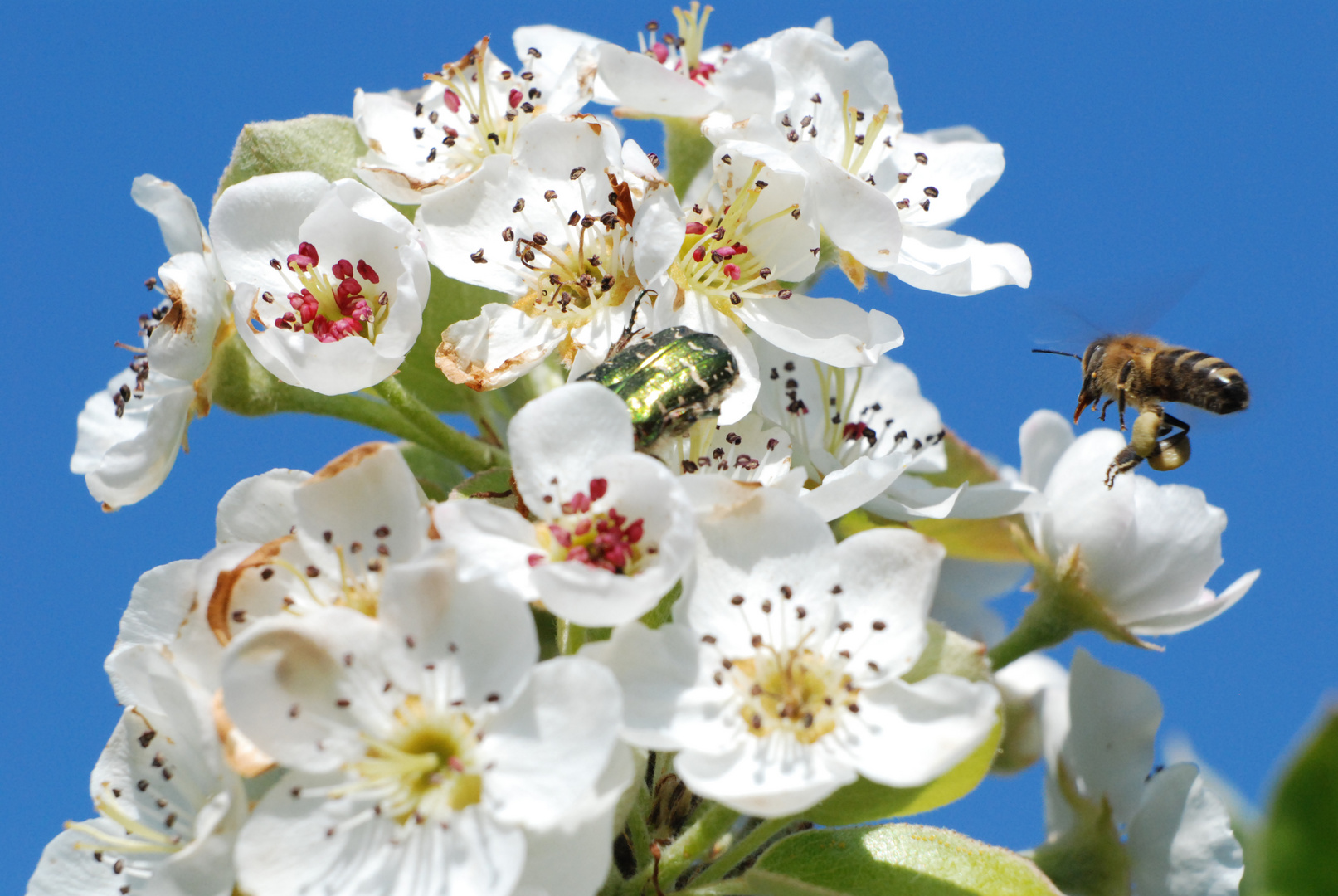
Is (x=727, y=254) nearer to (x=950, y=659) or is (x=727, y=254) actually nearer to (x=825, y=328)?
(x=825, y=328)

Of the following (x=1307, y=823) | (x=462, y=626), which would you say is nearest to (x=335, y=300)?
(x=462, y=626)

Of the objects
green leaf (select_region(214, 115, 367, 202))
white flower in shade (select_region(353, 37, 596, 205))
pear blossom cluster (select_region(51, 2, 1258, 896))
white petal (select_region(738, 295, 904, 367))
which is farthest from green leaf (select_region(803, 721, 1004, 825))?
green leaf (select_region(214, 115, 367, 202))

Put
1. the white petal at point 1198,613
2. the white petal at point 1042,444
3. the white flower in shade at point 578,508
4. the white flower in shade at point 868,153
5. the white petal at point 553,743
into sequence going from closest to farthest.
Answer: the white petal at point 553,743
the white flower in shade at point 578,508
the white flower in shade at point 868,153
the white petal at point 1198,613
the white petal at point 1042,444

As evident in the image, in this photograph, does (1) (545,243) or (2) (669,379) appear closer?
(2) (669,379)

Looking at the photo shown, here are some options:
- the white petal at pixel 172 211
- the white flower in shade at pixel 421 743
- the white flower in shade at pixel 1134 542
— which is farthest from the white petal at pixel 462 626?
the white flower in shade at pixel 1134 542

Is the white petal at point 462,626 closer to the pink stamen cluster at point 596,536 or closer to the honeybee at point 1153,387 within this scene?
the pink stamen cluster at point 596,536

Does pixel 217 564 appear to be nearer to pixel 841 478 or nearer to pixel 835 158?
pixel 841 478
